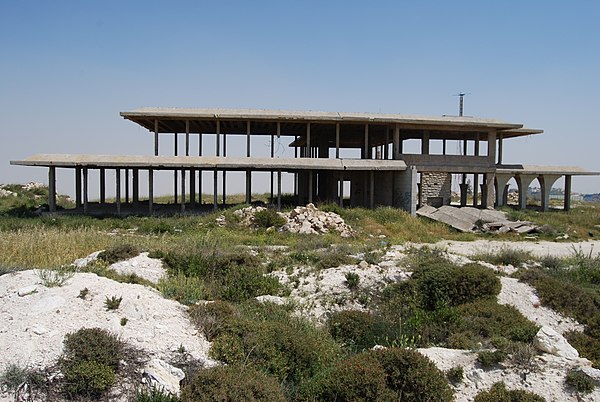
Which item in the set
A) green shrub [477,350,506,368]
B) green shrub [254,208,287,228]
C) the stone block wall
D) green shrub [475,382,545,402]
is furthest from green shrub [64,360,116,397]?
the stone block wall

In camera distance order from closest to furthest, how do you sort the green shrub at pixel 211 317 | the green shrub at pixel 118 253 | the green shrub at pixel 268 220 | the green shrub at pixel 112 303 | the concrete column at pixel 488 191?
the green shrub at pixel 211 317
the green shrub at pixel 112 303
the green shrub at pixel 118 253
the green shrub at pixel 268 220
the concrete column at pixel 488 191

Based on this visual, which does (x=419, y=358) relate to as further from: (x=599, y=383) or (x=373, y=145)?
(x=373, y=145)

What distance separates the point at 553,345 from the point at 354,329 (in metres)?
3.91

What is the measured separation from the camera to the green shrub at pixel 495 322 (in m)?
9.60

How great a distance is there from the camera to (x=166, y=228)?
21.9 meters

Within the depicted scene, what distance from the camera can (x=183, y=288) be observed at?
1178cm

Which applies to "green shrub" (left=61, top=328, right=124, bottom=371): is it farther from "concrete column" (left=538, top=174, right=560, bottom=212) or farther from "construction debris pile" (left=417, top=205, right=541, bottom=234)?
"concrete column" (left=538, top=174, right=560, bottom=212)

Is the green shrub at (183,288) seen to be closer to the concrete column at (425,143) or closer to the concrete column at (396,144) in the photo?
the concrete column at (396,144)

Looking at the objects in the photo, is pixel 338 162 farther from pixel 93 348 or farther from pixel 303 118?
pixel 93 348

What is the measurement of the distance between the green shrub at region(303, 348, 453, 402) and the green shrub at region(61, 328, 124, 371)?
10.7ft

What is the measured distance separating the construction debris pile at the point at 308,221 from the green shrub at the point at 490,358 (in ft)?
43.7

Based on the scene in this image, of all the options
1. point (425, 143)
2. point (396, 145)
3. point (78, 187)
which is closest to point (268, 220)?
point (396, 145)

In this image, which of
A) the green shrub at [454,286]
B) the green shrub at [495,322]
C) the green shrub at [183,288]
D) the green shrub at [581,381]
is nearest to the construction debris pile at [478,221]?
the green shrub at [454,286]

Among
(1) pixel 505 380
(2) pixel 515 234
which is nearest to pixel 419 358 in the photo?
(1) pixel 505 380
